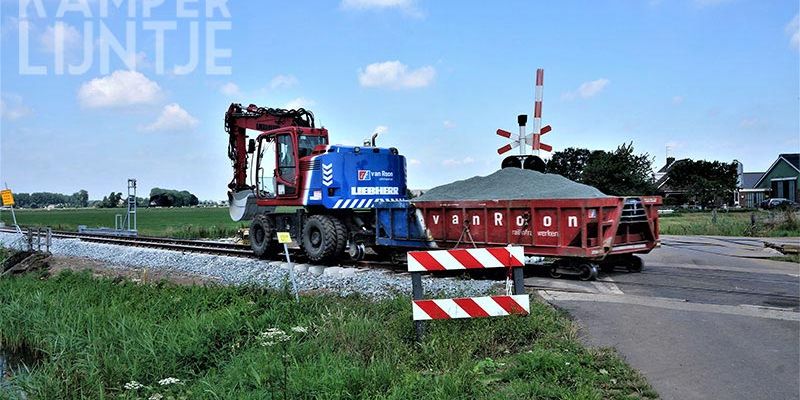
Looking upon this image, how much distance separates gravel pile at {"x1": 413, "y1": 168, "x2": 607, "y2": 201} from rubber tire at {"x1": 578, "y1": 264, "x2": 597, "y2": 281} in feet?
4.11

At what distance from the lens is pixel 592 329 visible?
7.11m

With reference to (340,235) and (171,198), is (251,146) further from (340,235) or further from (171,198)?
(171,198)

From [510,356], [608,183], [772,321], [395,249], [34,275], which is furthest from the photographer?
[608,183]

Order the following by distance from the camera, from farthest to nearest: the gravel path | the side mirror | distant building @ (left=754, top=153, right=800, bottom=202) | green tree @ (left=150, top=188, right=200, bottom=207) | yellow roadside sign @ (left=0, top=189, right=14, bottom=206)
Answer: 1. green tree @ (left=150, top=188, right=200, bottom=207)
2. distant building @ (left=754, top=153, right=800, bottom=202)
3. yellow roadside sign @ (left=0, top=189, right=14, bottom=206)
4. the side mirror
5. the gravel path

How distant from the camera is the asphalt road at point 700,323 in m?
5.39

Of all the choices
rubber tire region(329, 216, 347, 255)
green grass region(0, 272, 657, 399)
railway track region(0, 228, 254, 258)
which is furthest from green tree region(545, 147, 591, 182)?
green grass region(0, 272, 657, 399)

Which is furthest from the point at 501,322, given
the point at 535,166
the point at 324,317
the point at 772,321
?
the point at 535,166

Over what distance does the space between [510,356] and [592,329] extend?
4.90 ft

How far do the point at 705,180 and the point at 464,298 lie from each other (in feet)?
188

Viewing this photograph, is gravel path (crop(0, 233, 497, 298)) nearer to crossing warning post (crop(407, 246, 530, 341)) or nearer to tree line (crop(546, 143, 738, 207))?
crossing warning post (crop(407, 246, 530, 341))

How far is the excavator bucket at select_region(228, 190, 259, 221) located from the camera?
1728 cm

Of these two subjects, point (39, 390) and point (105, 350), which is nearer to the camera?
point (39, 390)

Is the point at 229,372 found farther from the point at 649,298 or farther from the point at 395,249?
the point at 395,249

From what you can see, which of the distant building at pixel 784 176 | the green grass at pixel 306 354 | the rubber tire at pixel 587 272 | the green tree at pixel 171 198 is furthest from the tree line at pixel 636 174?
the green tree at pixel 171 198
